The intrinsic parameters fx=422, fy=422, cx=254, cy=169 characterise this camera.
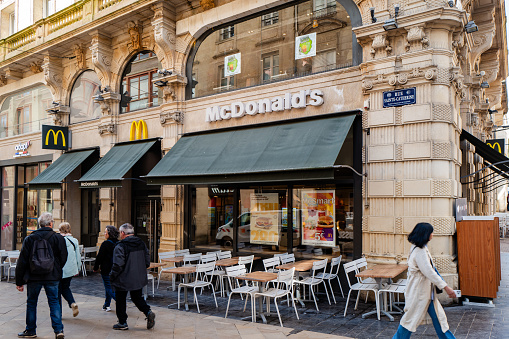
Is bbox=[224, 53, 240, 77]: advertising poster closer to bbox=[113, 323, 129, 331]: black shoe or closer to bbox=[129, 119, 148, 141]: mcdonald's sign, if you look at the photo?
bbox=[129, 119, 148, 141]: mcdonald's sign

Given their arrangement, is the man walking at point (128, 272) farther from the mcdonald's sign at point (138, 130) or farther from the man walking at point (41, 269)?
the mcdonald's sign at point (138, 130)

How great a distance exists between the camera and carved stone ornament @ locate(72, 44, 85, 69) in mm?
14430

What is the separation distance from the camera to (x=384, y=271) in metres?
7.15

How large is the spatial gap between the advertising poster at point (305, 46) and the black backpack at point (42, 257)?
6.63 meters

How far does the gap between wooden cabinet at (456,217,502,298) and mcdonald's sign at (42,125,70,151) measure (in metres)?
12.8

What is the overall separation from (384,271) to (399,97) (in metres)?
3.32

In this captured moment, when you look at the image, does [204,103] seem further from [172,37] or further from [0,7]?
[0,7]

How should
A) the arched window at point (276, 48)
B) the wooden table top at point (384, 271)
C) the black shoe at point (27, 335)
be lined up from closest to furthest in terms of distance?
the black shoe at point (27, 335), the wooden table top at point (384, 271), the arched window at point (276, 48)

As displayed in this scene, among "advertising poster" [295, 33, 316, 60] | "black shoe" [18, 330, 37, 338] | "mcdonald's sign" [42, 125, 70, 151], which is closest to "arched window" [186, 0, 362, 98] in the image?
"advertising poster" [295, 33, 316, 60]

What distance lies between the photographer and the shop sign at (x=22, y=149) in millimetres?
16797

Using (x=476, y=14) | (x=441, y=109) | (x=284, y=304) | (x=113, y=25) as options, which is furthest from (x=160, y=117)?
(x=476, y=14)

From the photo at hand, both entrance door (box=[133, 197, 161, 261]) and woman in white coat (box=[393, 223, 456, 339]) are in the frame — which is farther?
entrance door (box=[133, 197, 161, 261])

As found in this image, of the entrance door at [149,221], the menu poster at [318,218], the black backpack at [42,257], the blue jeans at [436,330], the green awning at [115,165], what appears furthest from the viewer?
the entrance door at [149,221]

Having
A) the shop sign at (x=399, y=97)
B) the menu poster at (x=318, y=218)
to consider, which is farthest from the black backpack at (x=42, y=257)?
the shop sign at (x=399, y=97)
